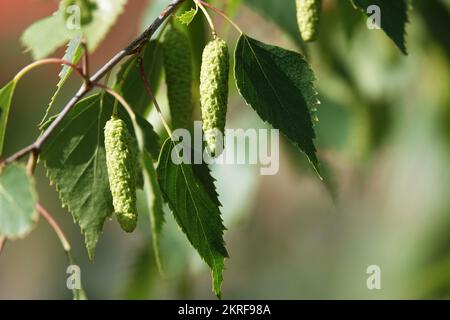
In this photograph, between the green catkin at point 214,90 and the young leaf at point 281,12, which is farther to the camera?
the young leaf at point 281,12

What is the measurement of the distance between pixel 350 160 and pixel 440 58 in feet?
0.90

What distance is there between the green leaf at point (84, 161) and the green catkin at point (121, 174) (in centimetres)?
8

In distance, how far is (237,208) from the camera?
5.98 ft

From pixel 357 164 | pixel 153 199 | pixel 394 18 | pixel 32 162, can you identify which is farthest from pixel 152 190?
pixel 357 164

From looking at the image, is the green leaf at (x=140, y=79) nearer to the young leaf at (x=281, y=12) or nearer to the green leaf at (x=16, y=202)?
the green leaf at (x=16, y=202)

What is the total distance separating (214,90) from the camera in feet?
3.05

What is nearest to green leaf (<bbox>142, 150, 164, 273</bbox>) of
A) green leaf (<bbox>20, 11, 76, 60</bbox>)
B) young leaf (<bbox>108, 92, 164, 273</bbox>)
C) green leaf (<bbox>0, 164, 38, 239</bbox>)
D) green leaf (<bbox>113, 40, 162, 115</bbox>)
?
young leaf (<bbox>108, 92, 164, 273</bbox>)

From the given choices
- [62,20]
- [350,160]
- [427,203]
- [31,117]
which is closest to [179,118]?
[62,20]

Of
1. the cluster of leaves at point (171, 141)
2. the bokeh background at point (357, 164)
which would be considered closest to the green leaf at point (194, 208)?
the cluster of leaves at point (171, 141)

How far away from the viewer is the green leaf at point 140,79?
42.2 inches

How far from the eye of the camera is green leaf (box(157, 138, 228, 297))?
0.95m

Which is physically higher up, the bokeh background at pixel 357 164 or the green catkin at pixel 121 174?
the bokeh background at pixel 357 164

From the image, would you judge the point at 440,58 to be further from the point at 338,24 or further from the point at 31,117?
the point at 31,117

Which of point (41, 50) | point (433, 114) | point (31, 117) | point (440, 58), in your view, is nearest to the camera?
point (41, 50)
